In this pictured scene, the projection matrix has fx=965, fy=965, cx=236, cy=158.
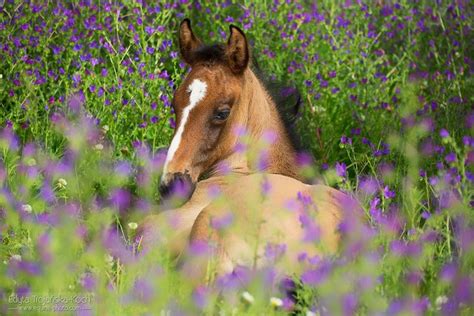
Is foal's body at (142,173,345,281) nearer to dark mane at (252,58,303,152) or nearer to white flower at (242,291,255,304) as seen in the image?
white flower at (242,291,255,304)

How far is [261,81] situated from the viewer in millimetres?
5762

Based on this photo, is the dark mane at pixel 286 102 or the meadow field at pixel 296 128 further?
the dark mane at pixel 286 102

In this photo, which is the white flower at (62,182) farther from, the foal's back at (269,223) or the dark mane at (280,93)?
the foal's back at (269,223)

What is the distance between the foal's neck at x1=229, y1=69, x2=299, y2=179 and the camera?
545cm

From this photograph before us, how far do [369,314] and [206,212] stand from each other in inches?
45.7

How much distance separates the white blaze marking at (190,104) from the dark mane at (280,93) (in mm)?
212

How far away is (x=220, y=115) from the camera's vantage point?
5.31m

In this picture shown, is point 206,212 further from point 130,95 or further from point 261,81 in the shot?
point 130,95

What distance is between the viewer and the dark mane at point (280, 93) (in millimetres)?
5414

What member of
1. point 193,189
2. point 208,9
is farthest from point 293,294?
point 208,9

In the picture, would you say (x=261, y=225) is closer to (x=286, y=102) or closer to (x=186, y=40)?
(x=286, y=102)

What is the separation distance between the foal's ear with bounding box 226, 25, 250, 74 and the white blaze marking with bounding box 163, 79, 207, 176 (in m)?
0.26

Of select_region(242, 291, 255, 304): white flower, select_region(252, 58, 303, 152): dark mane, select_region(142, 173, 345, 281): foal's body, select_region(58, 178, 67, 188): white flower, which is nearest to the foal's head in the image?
select_region(252, 58, 303, 152): dark mane

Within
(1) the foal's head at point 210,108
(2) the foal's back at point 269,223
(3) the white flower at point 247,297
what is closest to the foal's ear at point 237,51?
(1) the foal's head at point 210,108
